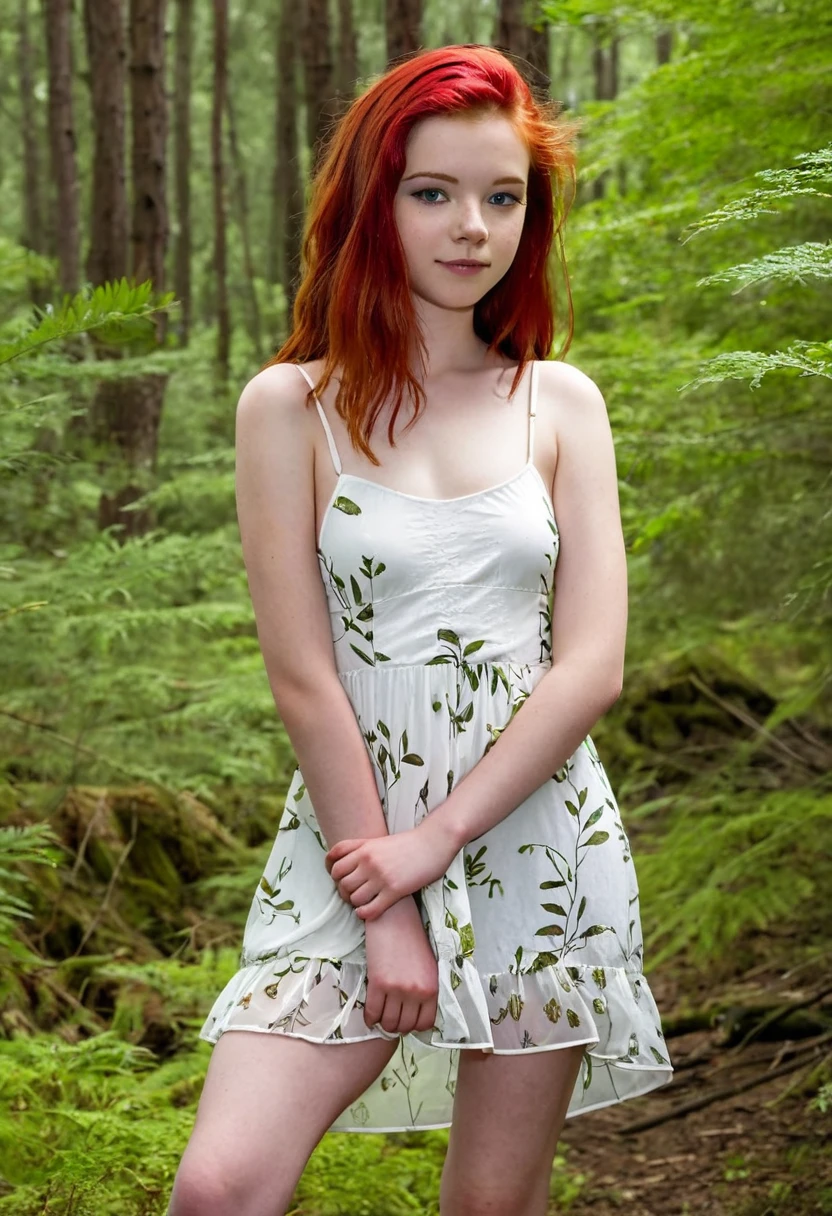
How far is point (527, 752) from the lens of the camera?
1.99 m

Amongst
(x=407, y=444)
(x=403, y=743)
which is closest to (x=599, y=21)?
(x=407, y=444)

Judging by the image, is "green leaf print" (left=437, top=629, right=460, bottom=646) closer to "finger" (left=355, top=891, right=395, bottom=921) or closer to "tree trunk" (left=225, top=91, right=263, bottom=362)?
"finger" (left=355, top=891, right=395, bottom=921)

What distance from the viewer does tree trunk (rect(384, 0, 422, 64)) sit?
589 cm

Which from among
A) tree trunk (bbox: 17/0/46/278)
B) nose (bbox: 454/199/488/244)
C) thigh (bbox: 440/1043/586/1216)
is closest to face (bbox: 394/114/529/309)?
nose (bbox: 454/199/488/244)

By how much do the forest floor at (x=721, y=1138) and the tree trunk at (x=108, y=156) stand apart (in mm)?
5935

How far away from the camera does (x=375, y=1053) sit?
1959mm

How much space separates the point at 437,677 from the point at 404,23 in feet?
15.5

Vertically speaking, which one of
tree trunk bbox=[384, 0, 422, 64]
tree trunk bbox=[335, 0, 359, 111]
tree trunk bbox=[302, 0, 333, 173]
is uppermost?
tree trunk bbox=[335, 0, 359, 111]

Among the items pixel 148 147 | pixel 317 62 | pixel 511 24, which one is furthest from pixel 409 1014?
pixel 317 62

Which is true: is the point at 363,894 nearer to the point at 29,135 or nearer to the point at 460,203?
the point at 460,203

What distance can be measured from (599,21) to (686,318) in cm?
117

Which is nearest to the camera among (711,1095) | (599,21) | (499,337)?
(499,337)

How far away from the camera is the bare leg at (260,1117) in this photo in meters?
1.73

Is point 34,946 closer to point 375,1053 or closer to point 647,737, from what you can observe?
point 375,1053
